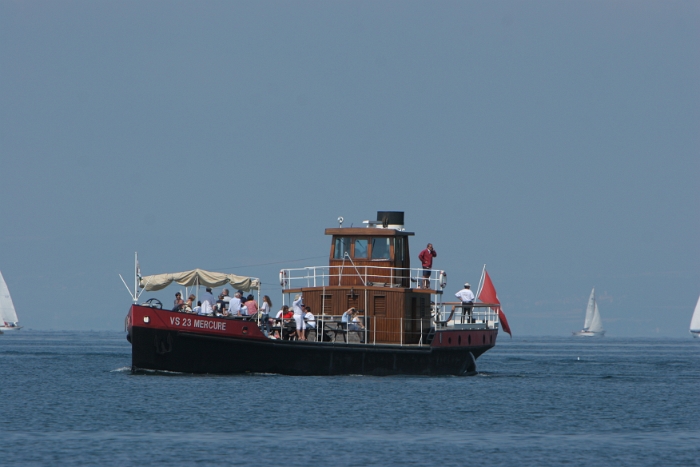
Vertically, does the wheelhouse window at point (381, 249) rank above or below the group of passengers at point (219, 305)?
above

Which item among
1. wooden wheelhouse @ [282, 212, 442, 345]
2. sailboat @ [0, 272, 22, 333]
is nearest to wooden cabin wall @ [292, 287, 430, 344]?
wooden wheelhouse @ [282, 212, 442, 345]

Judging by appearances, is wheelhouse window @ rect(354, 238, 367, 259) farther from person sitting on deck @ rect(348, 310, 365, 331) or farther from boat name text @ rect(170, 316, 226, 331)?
boat name text @ rect(170, 316, 226, 331)

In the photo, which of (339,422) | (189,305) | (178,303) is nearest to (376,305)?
(189,305)

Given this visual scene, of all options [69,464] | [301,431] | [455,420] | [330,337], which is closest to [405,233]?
[330,337]

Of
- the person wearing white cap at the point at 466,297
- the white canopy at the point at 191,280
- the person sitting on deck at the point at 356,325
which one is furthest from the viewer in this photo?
the person wearing white cap at the point at 466,297

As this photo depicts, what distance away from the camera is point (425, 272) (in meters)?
38.3

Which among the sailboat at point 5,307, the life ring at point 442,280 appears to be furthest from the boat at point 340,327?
the sailboat at point 5,307

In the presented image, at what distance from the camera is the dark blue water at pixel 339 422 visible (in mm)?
22219

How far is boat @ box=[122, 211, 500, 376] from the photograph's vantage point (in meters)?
33.6

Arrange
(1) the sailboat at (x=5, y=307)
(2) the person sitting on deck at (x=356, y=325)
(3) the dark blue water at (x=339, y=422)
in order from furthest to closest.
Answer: (1) the sailboat at (x=5, y=307), (2) the person sitting on deck at (x=356, y=325), (3) the dark blue water at (x=339, y=422)

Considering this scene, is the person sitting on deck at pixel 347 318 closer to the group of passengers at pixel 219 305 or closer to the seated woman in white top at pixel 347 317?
the seated woman in white top at pixel 347 317

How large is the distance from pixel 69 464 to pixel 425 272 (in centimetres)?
1949

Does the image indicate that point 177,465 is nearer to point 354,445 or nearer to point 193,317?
point 354,445

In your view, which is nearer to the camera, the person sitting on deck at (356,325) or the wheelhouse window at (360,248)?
the person sitting on deck at (356,325)
